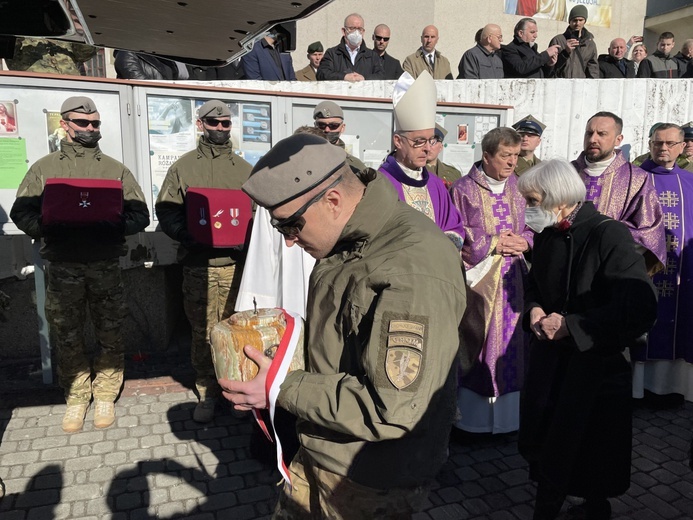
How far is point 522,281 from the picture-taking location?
14.2 feet

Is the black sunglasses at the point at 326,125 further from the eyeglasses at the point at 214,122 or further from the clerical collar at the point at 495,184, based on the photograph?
the clerical collar at the point at 495,184

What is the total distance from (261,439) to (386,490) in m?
2.33

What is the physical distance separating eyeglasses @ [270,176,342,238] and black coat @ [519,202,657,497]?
1.65 m

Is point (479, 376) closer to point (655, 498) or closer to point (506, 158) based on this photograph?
point (655, 498)

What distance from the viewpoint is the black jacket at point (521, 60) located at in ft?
27.5

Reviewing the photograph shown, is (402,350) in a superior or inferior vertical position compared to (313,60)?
inferior

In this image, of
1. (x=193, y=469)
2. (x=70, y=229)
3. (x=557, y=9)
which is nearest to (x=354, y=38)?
(x=70, y=229)

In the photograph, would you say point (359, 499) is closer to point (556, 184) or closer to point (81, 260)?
point (556, 184)

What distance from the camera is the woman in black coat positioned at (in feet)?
9.18

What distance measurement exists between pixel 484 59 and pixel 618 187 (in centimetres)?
467

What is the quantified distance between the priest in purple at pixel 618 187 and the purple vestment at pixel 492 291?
0.70 meters

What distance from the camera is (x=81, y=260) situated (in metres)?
4.43

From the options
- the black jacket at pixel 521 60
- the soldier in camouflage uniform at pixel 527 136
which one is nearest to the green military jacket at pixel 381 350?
the soldier in camouflage uniform at pixel 527 136

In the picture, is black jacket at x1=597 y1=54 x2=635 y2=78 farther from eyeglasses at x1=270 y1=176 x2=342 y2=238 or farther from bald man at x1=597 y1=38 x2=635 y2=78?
eyeglasses at x1=270 y1=176 x2=342 y2=238
